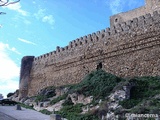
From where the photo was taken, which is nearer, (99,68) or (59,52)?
(99,68)

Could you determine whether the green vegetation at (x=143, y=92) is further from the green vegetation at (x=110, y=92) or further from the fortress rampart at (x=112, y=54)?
the fortress rampart at (x=112, y=54)

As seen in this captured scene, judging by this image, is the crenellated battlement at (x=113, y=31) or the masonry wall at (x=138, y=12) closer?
the crenellated battlement at (x=113, y=31)

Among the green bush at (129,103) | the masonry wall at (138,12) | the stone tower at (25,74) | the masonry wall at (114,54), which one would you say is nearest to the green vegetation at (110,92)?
the green bush at (129,103)

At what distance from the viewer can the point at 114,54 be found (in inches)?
816

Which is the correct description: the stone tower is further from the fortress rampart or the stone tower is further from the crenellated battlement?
the crenellated battlement

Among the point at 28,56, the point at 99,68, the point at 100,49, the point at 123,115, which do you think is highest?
the point at 28,56

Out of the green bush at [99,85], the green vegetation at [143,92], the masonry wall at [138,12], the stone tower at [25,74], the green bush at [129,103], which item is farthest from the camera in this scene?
the stone tower at [25,74]

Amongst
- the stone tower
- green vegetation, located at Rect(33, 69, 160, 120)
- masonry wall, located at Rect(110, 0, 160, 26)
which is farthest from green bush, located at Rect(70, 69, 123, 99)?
the stone tower

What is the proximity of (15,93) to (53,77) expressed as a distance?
1023 centimetres

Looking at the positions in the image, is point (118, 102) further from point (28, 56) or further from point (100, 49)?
point (28, 56)

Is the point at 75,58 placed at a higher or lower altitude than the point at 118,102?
higher

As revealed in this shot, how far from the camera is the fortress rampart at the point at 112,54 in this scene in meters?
18.4

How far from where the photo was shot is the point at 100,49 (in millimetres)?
22172

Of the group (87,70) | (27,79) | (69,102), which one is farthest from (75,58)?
(27,79)
